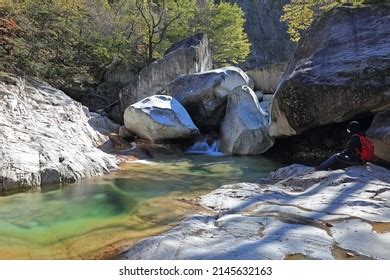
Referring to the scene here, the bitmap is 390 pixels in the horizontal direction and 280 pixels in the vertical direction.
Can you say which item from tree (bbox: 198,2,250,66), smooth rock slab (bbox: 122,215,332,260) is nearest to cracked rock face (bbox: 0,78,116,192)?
smooth rock slab (bbox: 122,215,332,260)

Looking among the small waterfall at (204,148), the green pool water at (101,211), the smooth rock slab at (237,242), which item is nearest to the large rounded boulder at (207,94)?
the small waterfall at (204,148)

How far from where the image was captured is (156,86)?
65.1 ft

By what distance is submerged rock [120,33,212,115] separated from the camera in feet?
63.4

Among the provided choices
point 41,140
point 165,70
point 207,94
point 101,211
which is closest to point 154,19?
point 165,70

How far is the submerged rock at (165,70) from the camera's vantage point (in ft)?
63.4

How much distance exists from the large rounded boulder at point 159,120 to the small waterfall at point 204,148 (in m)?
0.72

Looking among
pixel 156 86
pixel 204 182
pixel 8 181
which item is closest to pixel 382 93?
pixel 204 182

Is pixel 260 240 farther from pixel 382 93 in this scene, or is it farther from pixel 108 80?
pixel 108 80

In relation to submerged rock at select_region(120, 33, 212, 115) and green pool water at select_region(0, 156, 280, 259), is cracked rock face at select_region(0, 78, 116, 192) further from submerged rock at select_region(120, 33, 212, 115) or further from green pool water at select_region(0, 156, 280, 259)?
submerged rock at select_region(120, 33, 212, 115)

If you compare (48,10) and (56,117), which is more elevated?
(48,10)

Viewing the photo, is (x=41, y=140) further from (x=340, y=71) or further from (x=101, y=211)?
(x=340, y=71)

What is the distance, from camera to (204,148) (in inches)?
605
